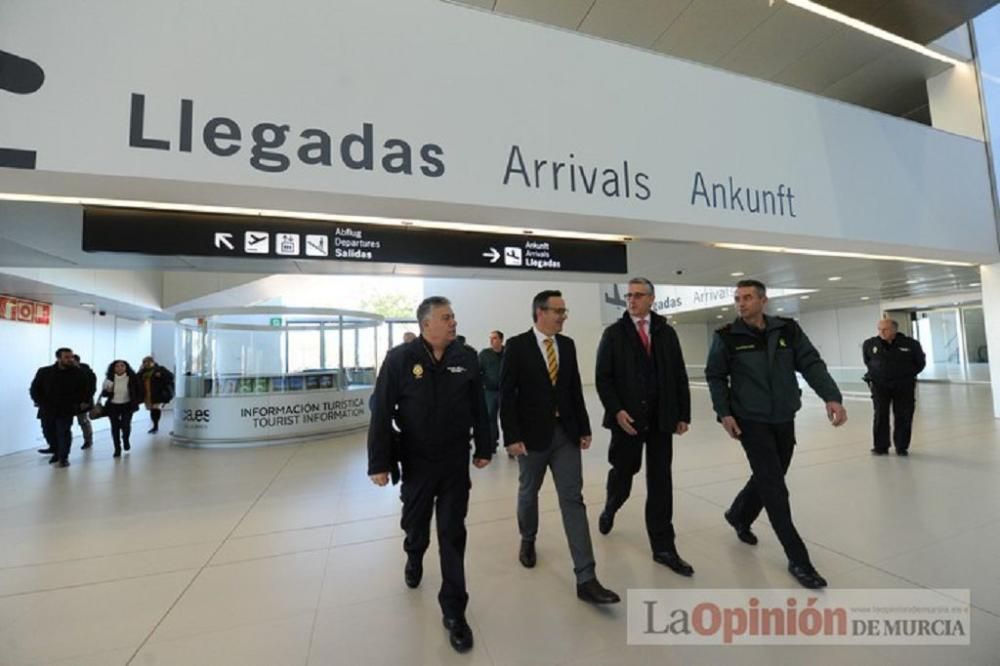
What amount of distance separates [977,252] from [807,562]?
661 cm

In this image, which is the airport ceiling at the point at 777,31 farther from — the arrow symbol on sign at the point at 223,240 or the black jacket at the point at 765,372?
the black jacket at the point at 765,372

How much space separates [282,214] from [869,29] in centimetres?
751

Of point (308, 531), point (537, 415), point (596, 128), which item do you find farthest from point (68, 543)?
point (596, 128)

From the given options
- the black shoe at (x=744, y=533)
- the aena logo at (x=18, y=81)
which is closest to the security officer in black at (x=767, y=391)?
the black shoe at (x=744, y=533)

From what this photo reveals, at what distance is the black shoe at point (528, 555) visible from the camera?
2635 millimetres

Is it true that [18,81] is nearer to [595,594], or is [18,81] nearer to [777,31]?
[595,594]

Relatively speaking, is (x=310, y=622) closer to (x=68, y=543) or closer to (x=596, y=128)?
(x=68, y=543)

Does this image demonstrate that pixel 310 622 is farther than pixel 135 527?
No

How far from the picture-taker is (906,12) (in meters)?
5.19

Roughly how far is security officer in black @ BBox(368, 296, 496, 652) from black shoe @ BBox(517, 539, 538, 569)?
701 mm

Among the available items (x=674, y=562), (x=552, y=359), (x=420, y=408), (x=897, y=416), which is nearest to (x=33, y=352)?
(x=420, y=408)

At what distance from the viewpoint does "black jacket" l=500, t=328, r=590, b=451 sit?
2.44 m

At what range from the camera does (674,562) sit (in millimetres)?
2523

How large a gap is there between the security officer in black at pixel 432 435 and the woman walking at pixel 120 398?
272 inches
